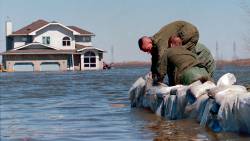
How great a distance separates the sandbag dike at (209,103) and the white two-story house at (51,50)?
52961 millimetres

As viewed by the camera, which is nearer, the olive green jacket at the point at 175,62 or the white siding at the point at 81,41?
the olive green jacket at the point at 175,62

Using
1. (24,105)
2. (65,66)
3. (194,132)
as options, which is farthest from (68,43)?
(194,132)

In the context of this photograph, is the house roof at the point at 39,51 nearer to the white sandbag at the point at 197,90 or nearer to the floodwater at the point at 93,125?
the floodwater at the point at 93,125

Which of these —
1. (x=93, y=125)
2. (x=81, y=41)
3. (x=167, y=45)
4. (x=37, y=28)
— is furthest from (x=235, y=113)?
(x=81, y=41)

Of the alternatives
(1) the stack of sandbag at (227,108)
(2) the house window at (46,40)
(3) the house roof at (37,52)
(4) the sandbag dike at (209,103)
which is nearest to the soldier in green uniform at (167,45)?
(4) the sandbag dike at (209,103)

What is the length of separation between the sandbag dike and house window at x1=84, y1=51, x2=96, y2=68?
2114 inches

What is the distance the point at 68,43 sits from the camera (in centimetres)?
6431

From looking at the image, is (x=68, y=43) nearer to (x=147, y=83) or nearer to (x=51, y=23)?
(x=51, y=23)

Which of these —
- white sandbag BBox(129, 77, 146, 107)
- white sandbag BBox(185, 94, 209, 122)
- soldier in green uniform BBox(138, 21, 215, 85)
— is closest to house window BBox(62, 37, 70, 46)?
white sandbag BBox(129, 77, 146, 107)

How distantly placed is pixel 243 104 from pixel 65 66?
58.8 metres

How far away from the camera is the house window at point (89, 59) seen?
63.6 m

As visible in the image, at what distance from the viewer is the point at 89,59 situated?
63844mm

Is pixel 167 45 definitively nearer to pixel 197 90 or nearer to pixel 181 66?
pixel 181 66

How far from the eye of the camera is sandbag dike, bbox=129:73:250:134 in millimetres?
6199
